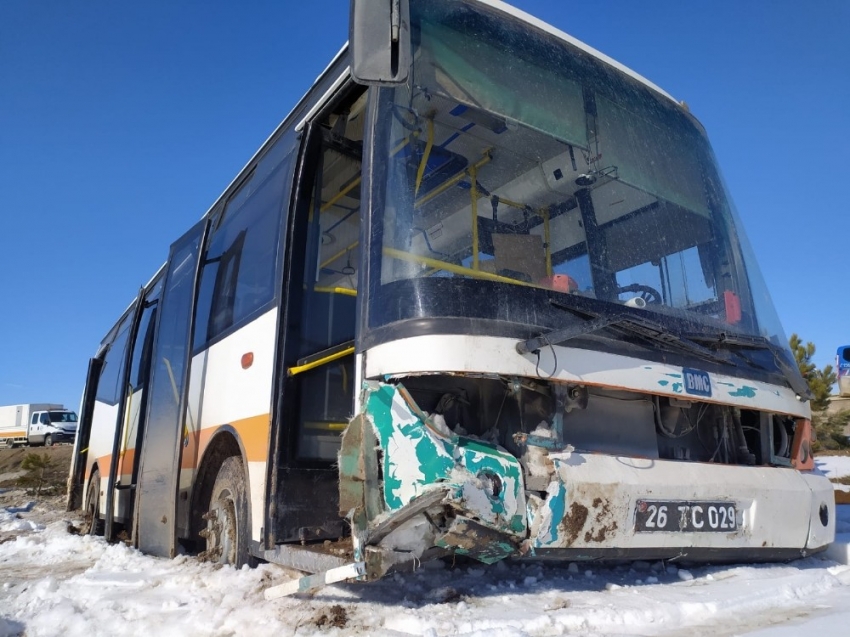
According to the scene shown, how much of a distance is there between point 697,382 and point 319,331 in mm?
2215

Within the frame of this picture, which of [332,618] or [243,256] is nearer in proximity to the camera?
[332,618]

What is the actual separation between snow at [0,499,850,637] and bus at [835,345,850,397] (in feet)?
55.3

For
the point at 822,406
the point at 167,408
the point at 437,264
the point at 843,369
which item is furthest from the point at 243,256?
the point at 843,369

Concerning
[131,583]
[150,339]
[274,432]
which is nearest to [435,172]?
[274,432]

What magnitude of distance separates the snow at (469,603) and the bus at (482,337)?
0.68 feet

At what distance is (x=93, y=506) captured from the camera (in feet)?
30.8

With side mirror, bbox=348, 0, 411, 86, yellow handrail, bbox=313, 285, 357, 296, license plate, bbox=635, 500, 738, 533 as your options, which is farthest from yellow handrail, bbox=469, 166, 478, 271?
license plate, bbox=635, 500, 738, 533

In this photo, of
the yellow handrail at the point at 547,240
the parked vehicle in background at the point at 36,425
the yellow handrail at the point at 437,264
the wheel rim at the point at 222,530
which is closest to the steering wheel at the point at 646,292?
the yellow handrail at the point at 547,240

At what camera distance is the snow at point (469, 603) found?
8.71 feet

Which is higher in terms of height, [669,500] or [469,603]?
[669,500]

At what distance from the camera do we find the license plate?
9.62ft

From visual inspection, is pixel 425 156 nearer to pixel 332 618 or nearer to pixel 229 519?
pixel 332 618

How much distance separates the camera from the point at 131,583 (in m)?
4.23

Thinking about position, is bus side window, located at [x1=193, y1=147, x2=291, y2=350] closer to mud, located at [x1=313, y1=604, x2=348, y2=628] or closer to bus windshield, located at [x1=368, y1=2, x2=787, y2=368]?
bus windshield, located at [x1=368, y1=2, x2=787, y2=368]
